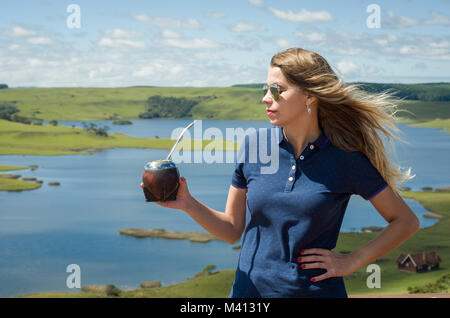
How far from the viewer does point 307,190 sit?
7.26 feet

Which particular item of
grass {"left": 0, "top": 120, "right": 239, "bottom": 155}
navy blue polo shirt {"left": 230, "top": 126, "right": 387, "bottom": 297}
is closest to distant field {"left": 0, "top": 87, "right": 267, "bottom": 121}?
grass {"left": 0, "top": 120, "right": 239, "bottom": 155}

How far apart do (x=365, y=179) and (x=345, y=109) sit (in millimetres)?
362

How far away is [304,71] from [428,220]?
202 feet

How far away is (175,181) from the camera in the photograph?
242 cm

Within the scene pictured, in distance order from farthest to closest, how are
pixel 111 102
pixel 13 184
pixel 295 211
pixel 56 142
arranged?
pixel 111 102, pixel 56 142, pixel 13 184, pixel 295 211

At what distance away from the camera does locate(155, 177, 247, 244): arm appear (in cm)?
243

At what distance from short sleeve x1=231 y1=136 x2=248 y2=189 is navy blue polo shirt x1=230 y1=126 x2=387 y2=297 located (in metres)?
0.03

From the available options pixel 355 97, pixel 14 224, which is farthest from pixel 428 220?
pixel 355 97

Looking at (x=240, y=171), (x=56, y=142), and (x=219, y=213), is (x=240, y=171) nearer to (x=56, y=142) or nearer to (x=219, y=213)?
(x=219, y=213)

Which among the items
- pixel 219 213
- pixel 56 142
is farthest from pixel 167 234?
pixel 219 213

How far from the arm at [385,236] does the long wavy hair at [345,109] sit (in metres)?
0.07

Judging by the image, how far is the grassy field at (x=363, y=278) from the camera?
124ft

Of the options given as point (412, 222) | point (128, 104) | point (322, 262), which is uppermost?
point (128, 104)

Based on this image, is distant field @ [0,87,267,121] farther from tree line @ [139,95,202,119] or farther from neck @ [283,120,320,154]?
neck @ [283,120,320,154]
